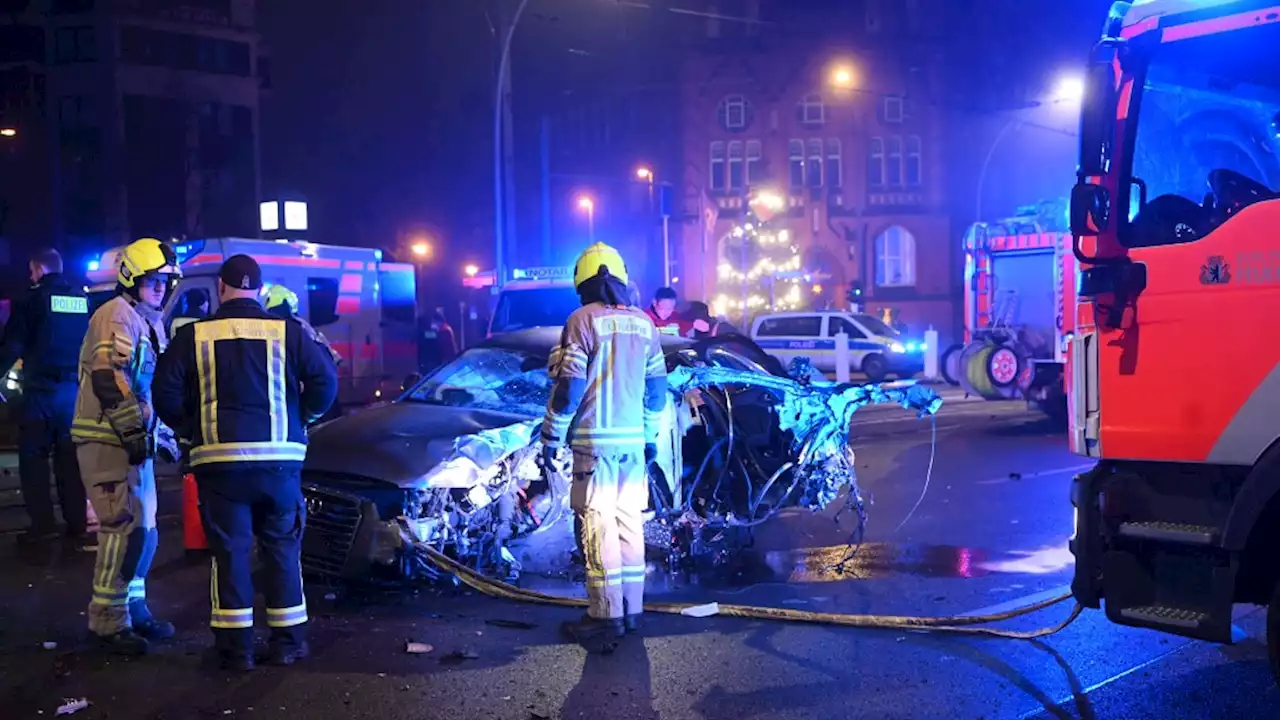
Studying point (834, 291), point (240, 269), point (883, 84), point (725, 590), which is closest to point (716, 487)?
point (725, 590)

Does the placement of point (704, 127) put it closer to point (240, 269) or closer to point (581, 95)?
point (581, 95)

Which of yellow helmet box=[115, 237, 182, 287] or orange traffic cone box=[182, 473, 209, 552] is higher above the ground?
yellow helmet box=[115, 237, 182, 287]

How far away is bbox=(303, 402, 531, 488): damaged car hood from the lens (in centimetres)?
614

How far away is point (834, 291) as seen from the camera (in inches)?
1746

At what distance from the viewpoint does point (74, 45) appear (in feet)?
141

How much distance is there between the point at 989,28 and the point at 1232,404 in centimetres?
4897

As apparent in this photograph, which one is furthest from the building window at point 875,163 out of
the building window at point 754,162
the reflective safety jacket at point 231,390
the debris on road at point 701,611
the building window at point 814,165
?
the reflective safety jacket at point 231,390

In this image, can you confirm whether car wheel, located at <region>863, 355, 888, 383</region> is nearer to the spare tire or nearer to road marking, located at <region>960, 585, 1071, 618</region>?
the spare tire

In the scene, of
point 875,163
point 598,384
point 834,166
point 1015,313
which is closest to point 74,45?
point 834,166

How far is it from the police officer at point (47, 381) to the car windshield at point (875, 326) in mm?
21334

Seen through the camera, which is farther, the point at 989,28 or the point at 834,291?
the point at 989,28

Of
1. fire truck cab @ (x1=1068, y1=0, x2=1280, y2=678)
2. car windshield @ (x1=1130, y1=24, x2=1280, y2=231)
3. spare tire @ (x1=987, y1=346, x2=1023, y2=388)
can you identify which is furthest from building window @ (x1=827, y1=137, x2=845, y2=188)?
fire truck cab @ (x1=1068, y1=0, x2=1280, y2=678)

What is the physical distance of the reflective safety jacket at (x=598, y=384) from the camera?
547cm

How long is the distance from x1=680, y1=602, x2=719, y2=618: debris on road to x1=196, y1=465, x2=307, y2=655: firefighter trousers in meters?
1.97
